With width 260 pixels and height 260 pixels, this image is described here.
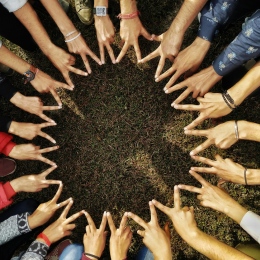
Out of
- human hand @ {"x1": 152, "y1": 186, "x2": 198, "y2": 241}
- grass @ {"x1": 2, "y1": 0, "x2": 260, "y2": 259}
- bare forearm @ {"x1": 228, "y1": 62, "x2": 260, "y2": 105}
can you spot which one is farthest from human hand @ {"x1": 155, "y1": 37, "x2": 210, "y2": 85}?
human hand @ {"x1": 152, "y1": 186, "x2": 198, "y2": 241}

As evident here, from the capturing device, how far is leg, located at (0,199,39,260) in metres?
3.42

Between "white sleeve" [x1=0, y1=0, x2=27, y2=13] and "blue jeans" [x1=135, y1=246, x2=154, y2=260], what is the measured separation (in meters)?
2.49

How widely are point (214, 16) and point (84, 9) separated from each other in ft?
4.41

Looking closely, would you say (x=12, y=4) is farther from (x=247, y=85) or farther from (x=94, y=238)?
(x=94, y=238)

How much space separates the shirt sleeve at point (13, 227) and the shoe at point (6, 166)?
0.54 metres

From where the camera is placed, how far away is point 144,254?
3383 millimetres

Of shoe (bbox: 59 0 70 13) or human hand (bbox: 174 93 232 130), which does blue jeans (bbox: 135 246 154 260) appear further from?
shoe (bbox: 59 0 70 13)

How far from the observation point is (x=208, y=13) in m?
3.04

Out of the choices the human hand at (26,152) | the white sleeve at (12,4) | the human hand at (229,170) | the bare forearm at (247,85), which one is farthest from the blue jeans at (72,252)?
the white sleeve at (12,4)

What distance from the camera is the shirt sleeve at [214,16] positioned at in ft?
9.74

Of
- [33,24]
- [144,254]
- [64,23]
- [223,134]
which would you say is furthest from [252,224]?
[33,24]

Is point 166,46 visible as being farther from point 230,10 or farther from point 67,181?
point 67,181

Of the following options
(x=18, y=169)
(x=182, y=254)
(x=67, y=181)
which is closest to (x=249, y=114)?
(x=182, y=254)

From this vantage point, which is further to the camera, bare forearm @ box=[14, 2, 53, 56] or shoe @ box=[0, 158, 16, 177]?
shoe @ box=[0, 158, 16, 177]
